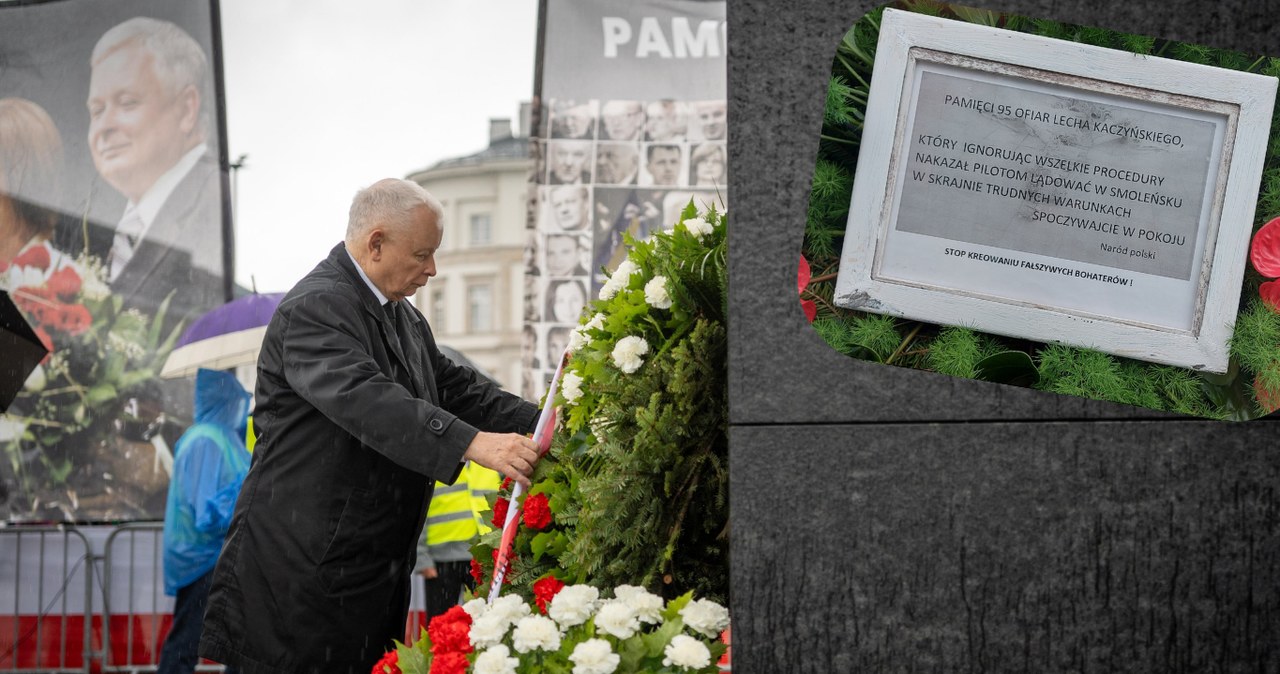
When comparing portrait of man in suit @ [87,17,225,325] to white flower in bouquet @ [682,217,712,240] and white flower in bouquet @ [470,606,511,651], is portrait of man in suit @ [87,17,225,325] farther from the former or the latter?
white flower in bouquet @ [470,606,511,651]

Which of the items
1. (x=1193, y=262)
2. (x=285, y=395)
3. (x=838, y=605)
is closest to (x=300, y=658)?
(x=285, y=395)

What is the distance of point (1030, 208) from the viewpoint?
6.21 ft

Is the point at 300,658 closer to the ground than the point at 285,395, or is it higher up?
closer to the ground

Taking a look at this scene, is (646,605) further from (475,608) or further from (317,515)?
(317,515)

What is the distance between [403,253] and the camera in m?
3.19

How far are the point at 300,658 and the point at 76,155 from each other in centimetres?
581

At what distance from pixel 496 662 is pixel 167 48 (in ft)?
21.5

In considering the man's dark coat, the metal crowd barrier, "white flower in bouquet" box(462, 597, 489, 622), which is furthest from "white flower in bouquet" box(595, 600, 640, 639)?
the metal crowd barrier

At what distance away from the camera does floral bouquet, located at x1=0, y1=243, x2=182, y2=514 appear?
288 inches

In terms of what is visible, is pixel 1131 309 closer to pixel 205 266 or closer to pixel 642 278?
pixel 642 278

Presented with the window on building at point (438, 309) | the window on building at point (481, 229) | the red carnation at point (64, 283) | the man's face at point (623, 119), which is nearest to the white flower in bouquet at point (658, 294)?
the man's face at point (623, 119)

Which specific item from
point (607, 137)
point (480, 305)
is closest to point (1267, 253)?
point (607, 137)

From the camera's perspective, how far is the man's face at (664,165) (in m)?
6.97

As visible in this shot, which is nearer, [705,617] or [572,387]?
[705,617]
